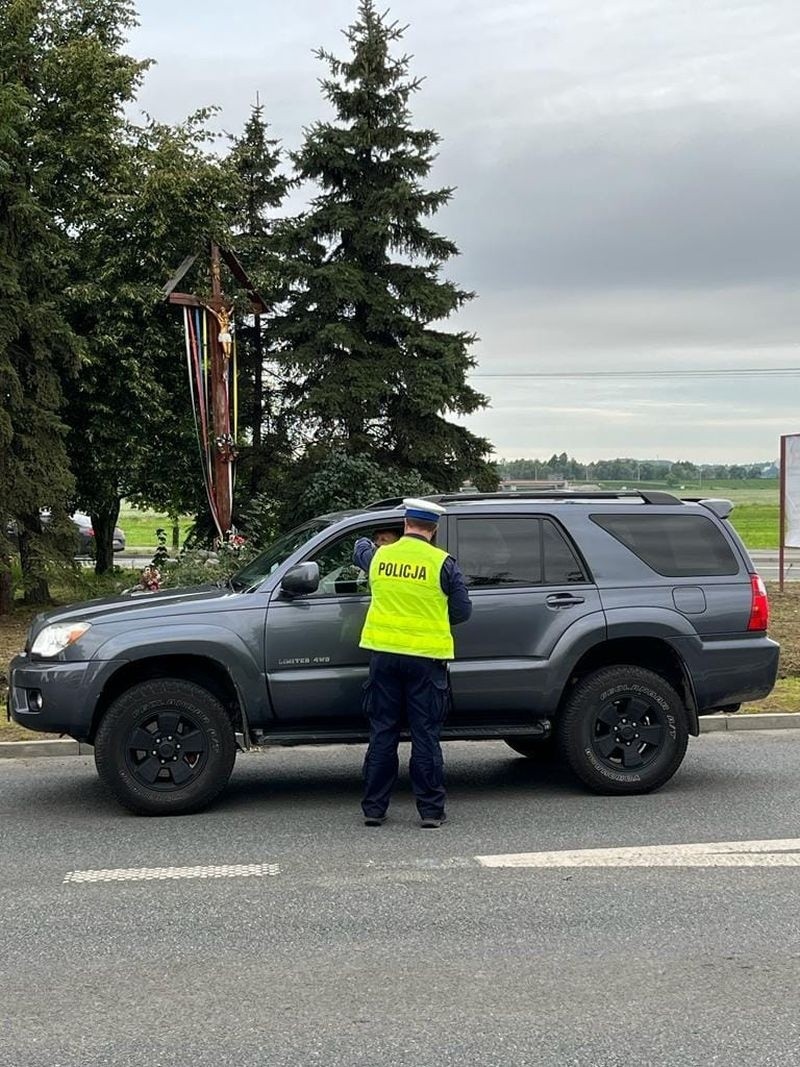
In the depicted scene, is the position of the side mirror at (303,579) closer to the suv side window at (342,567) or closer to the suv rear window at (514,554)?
the suv side window at (342,567)

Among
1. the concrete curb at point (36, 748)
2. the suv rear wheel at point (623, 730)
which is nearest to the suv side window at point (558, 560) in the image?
the suv rear wheel at point (623, 730)

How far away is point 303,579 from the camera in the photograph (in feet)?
21.8

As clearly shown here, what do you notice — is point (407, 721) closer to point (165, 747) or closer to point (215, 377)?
point (165, 747)

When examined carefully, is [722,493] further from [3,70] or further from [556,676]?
[556,676]

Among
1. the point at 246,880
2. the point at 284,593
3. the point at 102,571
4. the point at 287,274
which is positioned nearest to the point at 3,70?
the point at 287,274

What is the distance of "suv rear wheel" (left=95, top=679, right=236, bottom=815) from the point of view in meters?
6.64

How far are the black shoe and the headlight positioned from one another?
7.30 ft

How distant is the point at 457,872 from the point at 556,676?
173 cm

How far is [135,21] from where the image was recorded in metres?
25.5

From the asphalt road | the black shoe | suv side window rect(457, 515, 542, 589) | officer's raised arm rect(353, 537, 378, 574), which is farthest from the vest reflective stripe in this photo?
the asphalt road

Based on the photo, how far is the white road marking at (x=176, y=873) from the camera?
5.56 meters

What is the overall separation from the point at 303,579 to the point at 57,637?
1486 mm

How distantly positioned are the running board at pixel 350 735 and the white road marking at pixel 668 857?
117 cm

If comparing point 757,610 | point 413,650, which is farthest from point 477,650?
point 757,610
